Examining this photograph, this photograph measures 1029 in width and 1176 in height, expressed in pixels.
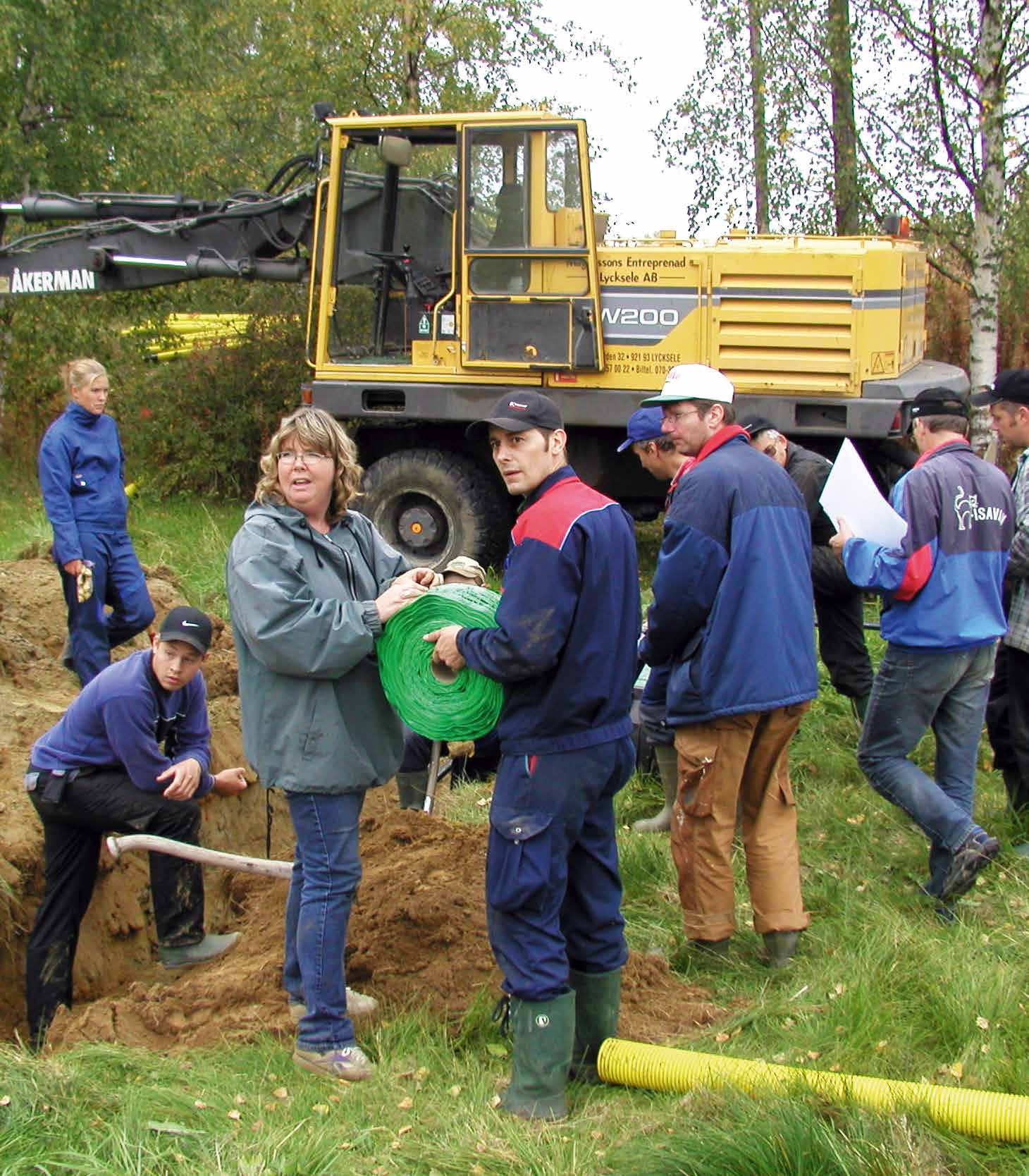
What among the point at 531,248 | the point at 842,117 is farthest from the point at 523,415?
the point at 842,117

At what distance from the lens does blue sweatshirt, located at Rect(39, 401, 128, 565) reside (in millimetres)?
7215

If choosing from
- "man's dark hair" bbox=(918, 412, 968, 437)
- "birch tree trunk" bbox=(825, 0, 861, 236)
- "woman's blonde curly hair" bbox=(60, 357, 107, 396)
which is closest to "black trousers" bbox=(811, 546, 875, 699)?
"man's dark hair" bbox=(918, 412, 968, 437)

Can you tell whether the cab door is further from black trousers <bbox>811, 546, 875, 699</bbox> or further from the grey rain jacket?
the grey rain jacket

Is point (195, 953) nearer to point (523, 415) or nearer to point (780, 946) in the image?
point (780, 946)

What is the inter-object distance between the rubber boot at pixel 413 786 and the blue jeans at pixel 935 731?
83.4 inches

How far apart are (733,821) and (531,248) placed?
249 inches

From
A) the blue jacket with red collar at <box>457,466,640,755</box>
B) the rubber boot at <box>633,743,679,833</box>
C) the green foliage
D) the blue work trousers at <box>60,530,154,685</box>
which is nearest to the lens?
the blue jacket with red collar at <box>457,466,640,755</box>

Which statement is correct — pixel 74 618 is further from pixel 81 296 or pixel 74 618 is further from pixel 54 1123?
pixel 81 296

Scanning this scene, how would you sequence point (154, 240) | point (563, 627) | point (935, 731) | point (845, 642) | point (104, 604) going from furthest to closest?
1. point (154, 240)
2. point (104, 604)
3. point (845, 642)
4. point (935, 731)
5. point (563, 627)

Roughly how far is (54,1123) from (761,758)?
2.37 m

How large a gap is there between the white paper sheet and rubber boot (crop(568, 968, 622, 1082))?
1.87 m

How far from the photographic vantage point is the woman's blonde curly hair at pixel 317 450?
12.9 ft

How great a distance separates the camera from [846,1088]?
3355mm

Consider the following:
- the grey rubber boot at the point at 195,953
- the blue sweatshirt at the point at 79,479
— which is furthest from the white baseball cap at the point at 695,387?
the blue sweatshirt at the point at 79,479
